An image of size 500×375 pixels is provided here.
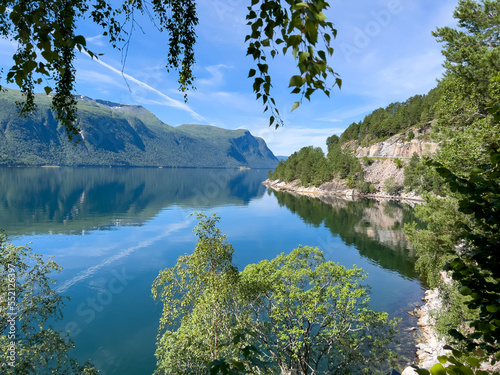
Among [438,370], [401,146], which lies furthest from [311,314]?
[401,146]

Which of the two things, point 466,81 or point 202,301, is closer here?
point 202,301

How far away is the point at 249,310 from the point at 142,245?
110 feet

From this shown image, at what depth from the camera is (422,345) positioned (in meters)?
19.8

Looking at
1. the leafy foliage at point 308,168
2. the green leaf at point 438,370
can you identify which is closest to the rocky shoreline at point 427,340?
the green leaf at point 438,370

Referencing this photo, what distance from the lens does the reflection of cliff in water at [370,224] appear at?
133 ft

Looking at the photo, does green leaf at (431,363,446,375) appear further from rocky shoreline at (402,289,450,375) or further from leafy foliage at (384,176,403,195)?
leafy foliage at (384,176,403,195)

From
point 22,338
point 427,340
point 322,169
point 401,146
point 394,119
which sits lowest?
point 427,340

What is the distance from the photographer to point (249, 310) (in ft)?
52.9

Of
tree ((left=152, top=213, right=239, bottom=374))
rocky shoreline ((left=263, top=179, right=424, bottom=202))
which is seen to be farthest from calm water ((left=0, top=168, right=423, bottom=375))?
rocky shoreline ((left=263, top=179, right=424, bottom=202))

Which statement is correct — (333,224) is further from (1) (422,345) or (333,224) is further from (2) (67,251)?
(2) (67,251)

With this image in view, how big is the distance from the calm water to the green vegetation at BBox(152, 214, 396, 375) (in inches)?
318

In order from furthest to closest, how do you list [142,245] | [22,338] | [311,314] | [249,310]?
[142,245] → [249,310] → [311,314] → [22,338]

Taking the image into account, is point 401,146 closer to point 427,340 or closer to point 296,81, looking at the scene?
point 427,340

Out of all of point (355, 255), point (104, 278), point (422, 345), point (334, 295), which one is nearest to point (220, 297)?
point (334, 295)
